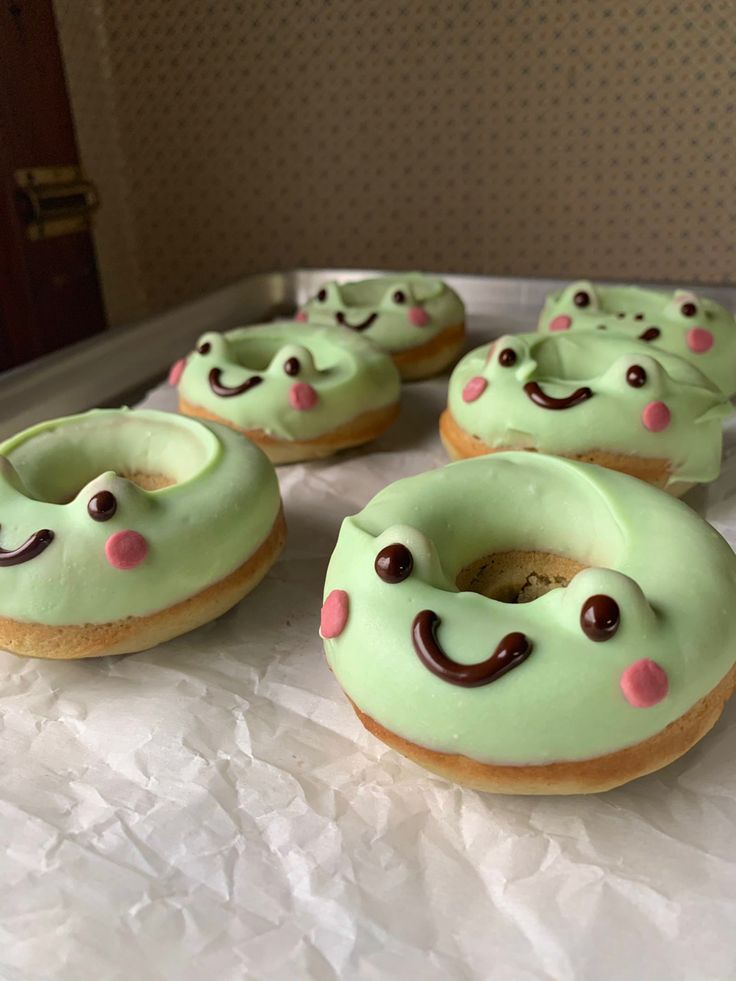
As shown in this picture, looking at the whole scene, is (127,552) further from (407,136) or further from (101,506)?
(407,136)

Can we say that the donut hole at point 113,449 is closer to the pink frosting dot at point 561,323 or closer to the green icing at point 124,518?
the green icing at point 124,518

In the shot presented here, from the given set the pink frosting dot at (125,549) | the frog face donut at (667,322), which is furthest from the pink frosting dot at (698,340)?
the pink frosting dot at (125,549)

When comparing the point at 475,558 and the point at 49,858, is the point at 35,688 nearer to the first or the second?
the point at 49,858

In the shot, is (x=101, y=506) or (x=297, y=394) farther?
(x=297, y=394)

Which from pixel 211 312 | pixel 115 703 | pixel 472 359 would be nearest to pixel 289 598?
pixel 115 703

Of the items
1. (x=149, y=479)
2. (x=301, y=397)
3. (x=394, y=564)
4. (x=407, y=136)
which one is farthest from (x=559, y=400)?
(x=407, y=136)

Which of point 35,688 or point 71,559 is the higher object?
point 71,559

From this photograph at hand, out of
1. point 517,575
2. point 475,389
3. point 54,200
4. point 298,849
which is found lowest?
point 298,849
